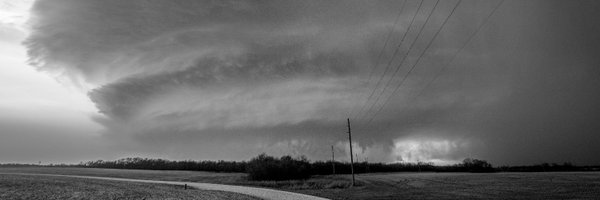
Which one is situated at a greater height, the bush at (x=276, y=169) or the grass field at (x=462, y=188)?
the bush at (x=276, y=169)

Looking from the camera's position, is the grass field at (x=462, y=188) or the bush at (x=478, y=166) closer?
the grass field at (x=462, y=188)

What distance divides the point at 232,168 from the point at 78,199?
12044 centimetres

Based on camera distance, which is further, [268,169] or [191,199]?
[268,169]

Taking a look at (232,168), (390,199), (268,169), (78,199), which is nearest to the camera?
(78,199)

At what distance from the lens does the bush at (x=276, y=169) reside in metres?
108

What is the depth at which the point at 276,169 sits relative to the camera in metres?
112

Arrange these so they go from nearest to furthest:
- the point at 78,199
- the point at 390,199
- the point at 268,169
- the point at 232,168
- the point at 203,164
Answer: the point at 78,199, the point at 390,199, the point at 268,169, the point at 232,168, the point at 203,164

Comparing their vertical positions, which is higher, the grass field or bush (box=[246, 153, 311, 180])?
bush (box=[246, 153, 311, 180])

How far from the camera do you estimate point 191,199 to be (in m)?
37.3

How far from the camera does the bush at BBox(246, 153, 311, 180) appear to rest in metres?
108

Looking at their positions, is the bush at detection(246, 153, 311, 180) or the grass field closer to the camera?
the grass field

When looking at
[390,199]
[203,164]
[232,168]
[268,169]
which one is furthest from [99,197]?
[203,164]

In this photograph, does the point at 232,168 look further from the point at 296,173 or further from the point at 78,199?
the point at 78,199

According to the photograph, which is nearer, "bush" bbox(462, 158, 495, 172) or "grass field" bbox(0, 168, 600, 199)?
"grass field" bbox(0, 168, 600, 199)
